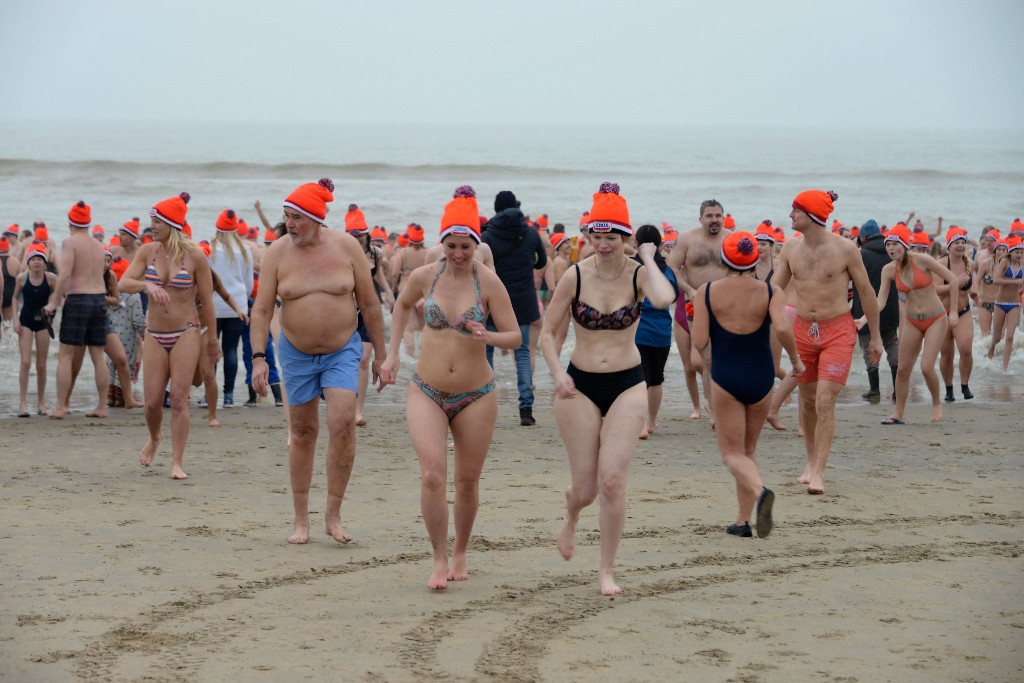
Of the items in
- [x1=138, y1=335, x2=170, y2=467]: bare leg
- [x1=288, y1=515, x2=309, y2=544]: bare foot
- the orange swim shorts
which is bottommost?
[x1=288, y1=515, x2=309, y2=544]: bare foot

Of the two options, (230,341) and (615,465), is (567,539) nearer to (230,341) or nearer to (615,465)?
(615,465)

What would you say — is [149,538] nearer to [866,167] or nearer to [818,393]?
[818,393]

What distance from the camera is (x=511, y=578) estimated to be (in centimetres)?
616

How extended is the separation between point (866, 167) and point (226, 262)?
97.2 m

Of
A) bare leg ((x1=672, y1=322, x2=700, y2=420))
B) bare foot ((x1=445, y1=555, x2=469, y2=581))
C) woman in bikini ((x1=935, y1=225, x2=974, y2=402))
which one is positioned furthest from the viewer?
woman in bikini ((x1=935, y1=225, x2=974, y2=402))

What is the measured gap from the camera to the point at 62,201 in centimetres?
5056

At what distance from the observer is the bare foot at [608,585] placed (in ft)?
19.1

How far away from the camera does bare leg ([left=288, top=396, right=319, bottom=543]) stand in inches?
268

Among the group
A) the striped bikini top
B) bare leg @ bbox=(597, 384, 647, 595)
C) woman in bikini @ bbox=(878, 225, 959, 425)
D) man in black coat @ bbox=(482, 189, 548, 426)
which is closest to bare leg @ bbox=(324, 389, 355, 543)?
bare leg @ bbox=(597, 384, 647, 595)

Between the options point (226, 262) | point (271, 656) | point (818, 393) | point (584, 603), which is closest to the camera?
point (271, 656)

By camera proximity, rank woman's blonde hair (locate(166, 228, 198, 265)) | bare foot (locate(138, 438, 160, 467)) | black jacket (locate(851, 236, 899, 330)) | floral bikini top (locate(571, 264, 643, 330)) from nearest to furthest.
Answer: floral bikini top (locate(571, 264, 643, 330))
woman's blonde hair (locate(166, 228, 198, 265))
bare foot (locate(138, 438, 160, 467))
black jacket (locate(851, 236, 899, 330))

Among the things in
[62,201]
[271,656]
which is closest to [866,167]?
[62,201]

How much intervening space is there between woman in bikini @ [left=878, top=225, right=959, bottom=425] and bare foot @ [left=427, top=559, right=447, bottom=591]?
7045 millimetres

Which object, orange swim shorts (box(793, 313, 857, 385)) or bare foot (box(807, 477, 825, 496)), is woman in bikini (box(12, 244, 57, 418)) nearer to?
orange swim shorts (box(793, 313, 857, 385))
